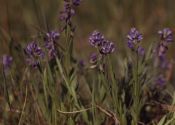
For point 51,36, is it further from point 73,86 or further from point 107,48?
point 107,48

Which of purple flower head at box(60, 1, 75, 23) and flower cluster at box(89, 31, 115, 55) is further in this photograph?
purple flower head at box(60, 1, 75, 23)

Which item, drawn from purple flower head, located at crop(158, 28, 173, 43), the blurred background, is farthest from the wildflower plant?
the blurred background

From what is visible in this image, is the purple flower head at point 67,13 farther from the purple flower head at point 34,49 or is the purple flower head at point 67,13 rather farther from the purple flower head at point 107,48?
the purple flower head at point 107,48

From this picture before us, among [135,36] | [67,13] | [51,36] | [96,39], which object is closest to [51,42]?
[51,36]

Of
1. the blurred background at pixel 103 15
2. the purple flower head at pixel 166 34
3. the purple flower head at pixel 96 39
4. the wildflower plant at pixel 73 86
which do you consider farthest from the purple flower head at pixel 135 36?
the blurred background at pixel 103 15

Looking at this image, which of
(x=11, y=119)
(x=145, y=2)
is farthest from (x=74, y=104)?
(x=145, y=2)

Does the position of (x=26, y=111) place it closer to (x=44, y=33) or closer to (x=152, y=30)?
(x=44, y=33)

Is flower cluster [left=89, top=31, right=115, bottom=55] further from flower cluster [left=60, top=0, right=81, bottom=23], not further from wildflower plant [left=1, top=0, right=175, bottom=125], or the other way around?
flower cluster [left=60, top=0, right=81, bottom=23]
